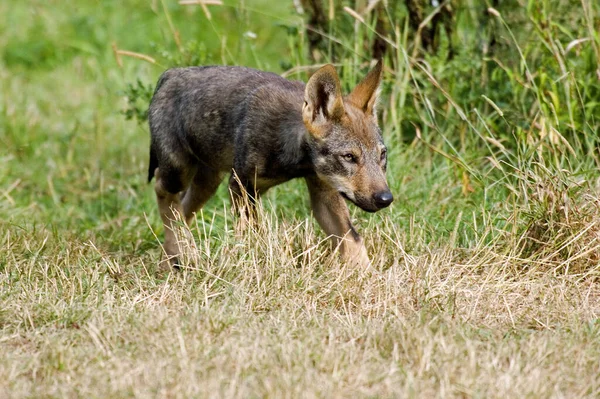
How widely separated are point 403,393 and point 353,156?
195 centimetres

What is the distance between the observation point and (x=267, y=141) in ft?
19.8

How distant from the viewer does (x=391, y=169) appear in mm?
7203

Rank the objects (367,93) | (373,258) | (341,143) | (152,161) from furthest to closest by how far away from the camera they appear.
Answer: (152,161) < (367,93) < (373,258) < (341,143)

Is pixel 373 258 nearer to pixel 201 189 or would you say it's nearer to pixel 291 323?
pixel 291 323

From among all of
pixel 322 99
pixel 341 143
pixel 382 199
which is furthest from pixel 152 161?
pixel 382 199

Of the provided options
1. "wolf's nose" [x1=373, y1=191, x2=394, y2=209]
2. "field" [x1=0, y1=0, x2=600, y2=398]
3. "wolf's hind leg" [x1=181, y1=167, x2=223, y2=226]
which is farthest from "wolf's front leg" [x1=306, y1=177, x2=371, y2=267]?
"wolf's hind leg" [x1=181, y1=167, x2=223, y2=226]

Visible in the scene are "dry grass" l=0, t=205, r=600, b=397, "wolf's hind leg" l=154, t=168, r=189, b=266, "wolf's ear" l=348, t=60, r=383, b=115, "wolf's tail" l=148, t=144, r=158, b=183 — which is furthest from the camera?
"wolf's tail" l=148, t=144, r=158, b=183

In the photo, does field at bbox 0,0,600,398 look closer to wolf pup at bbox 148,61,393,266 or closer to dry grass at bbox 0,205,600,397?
dry grass at bbox 0,205,600,397

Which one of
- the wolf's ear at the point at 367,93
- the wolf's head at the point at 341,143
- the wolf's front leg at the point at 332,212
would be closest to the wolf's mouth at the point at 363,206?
the wolf's head at the point at 341,143

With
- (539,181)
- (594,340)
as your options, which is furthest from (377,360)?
(539,181)

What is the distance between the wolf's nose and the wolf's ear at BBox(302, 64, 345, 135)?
54 centimetres

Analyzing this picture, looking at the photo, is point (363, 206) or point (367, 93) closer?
point (363, 206)

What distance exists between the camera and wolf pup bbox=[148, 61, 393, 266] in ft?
18.7

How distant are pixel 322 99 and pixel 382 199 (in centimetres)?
72
